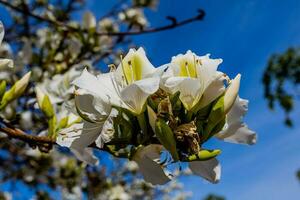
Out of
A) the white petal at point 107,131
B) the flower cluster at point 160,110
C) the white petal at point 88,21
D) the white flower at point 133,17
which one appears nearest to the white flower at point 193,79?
the flower cluster at point 160,110

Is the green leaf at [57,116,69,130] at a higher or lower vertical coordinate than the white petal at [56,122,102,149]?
higher

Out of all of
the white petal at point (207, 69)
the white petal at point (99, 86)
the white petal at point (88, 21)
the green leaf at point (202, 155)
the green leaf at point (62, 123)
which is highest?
the white petal at point (88, 21)

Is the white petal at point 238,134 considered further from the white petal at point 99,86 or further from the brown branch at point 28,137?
the brown branch at point 28,137

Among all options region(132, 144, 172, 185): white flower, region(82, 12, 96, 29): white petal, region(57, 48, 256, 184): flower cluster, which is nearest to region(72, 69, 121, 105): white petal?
region(57, 48, 256, 184): flower cluster

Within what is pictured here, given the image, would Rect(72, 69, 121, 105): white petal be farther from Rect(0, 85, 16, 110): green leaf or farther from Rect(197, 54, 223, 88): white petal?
Rect(0, 85, 16, 110): green leaf

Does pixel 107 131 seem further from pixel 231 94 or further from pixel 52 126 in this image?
pixel 52 126

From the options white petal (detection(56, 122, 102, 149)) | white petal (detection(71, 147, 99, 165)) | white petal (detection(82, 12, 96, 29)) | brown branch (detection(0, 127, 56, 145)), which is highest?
white petal (detection(82, 12, 96, 29))

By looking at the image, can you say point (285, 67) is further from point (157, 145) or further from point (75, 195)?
point (157, 145)

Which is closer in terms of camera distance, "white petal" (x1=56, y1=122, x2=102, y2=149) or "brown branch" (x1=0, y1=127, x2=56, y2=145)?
"white petal" (x1=56, y1=122, x2=102, y2=149)
